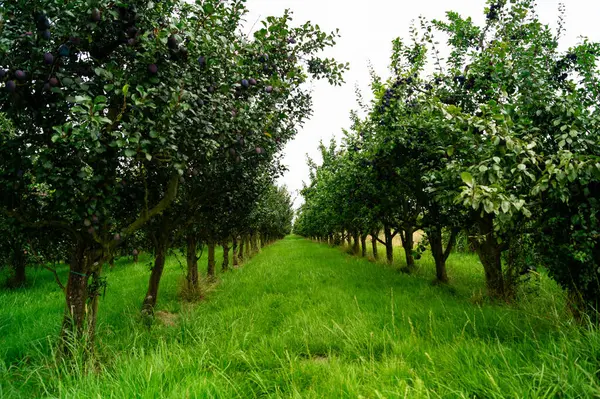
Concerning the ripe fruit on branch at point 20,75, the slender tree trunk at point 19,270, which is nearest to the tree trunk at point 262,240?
the slender tree trunk at point 19,270

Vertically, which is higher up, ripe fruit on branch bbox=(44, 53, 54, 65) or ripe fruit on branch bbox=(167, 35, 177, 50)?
ripe fruit on branch bbox=(167, 35, 177, 50)

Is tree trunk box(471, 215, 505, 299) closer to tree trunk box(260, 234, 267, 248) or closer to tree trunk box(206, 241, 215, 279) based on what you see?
tree trunk box(206, 241, 215, 279)

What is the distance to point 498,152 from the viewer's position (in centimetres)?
372

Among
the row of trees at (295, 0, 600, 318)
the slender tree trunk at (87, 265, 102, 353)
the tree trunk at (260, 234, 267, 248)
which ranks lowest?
the tree trunk at (260, 234, 267, 248)

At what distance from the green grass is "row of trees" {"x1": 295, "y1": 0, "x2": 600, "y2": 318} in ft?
3.58

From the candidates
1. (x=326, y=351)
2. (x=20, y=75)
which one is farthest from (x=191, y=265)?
(x=20, y=75)

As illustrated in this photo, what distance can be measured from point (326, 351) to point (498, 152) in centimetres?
358

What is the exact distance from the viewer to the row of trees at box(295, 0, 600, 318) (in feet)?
10.9

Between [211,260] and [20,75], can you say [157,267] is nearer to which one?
[211,260]

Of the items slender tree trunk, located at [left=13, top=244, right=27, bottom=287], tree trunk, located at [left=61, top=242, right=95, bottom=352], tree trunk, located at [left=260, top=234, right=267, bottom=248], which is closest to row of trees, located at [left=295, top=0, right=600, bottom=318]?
tree trunk, located at [left=61, top=242, right=95, bottom=352]

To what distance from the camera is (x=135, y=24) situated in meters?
3.34

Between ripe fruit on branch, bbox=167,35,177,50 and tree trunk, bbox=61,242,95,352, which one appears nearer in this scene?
ripe fruit on branch, bbox=167,35,177,50

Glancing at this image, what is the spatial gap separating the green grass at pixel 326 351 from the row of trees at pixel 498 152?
1091 mm

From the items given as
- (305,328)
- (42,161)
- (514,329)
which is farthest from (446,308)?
(42,161)
